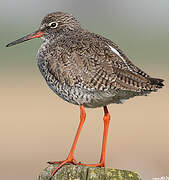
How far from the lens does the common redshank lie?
7426 millimetres

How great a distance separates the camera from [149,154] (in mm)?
15422

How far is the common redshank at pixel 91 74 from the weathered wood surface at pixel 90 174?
125cm

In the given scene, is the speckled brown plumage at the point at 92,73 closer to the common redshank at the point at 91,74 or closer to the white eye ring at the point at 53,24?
the common redshank at the point at 91,74

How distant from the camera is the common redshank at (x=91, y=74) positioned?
24.4ft

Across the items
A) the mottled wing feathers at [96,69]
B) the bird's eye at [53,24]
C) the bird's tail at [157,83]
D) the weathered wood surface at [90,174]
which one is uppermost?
the bird's eye at [53,24]

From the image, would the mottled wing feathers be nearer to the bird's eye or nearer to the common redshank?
the common redshank

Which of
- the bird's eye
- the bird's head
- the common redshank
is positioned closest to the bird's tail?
the common redshank

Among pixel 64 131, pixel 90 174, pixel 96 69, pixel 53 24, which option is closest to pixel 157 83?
pixel 96 69

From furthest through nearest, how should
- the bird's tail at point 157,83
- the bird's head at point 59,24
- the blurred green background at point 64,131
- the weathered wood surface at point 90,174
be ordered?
the blurred green background at point 64,131 → the bird's head at point 59,24 → the bird's tail at point 157,83 → the weathered wood surface at point 90,174

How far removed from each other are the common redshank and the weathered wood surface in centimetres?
125

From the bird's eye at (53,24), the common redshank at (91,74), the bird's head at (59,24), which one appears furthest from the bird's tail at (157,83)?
the bird's eye at (53,24)

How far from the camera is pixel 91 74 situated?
743 centimetres

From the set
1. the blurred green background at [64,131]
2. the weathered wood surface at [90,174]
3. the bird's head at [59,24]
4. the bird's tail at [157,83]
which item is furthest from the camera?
the blurred green background at [64,131]

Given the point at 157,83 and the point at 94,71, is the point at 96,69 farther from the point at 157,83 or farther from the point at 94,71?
the point at 157,83
